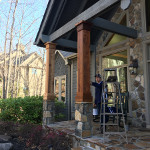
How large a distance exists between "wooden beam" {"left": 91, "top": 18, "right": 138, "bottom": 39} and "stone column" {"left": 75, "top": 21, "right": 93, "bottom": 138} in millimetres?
329

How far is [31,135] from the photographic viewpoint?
4895mm

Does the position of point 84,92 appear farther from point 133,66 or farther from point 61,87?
point 61,87

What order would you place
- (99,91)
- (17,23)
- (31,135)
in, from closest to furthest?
(99,91), (31,135), (17,23)

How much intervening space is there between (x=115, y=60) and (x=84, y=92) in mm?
2905

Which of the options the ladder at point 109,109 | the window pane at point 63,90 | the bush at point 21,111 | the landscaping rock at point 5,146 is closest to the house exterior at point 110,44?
the ladder at point 109,109

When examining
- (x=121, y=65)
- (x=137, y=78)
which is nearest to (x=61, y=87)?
(x=121, y=65)

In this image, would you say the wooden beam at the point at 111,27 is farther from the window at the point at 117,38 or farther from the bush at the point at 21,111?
the bush at the point at 21,111

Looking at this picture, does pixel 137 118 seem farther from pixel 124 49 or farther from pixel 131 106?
pixel 124 49

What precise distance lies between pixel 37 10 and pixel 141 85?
11452 millimetres

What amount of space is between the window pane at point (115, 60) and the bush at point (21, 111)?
3411mm

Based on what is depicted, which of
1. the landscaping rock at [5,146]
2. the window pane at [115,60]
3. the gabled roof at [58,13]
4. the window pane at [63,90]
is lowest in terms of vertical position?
the landscaping rock at [5,146]

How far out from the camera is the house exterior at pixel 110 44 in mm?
4176

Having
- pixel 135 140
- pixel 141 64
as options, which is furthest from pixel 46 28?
pixel 135 140

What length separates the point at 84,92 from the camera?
4078 millimetres
